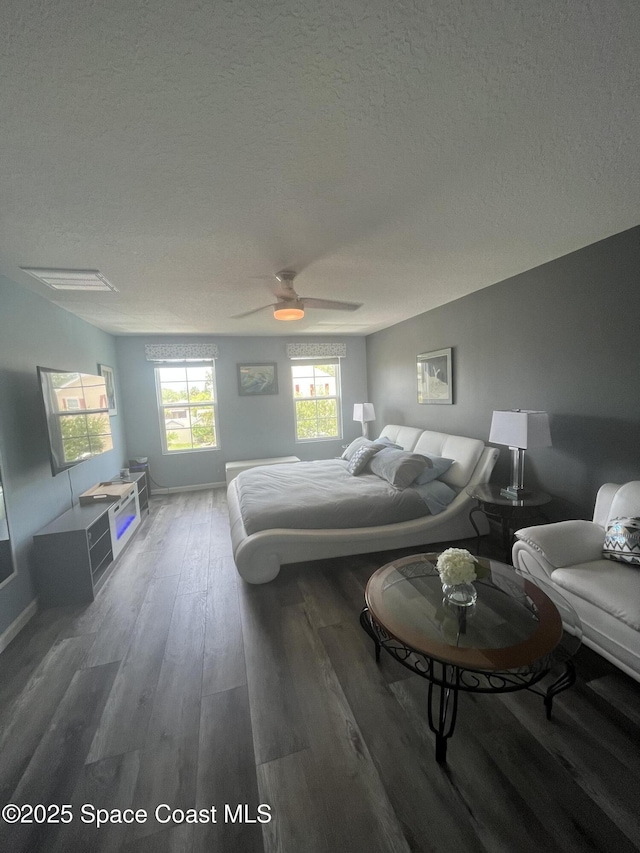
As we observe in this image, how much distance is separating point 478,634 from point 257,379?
14.9ft

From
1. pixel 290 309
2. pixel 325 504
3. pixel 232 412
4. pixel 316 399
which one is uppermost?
pixel 290 309

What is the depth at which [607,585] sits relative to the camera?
162 centimetres

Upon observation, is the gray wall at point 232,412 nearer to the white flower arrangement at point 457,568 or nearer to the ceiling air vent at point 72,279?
the ceiling air vent at point 72,279

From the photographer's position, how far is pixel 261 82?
0.96 metres

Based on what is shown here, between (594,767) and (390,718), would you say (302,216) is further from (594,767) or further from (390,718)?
(594,767)

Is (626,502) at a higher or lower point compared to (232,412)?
lower

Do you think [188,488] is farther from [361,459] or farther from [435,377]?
[435,377]

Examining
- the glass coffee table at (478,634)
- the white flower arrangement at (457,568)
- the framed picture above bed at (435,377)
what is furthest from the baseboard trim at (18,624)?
the framed picture above bed at (435,377)

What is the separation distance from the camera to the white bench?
16.1 feet

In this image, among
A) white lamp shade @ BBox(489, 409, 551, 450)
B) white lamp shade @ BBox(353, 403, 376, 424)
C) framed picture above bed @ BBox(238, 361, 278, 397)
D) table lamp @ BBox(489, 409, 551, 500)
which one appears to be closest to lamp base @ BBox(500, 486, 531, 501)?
table lamp @ BBox(489, 409, 551, 500)

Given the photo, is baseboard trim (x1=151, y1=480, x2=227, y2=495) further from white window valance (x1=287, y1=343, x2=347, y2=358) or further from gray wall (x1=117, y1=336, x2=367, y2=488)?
white window valance (x1=287, y1=343, x2=347, y2=358)

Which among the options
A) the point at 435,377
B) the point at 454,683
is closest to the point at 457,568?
the point at 454,683

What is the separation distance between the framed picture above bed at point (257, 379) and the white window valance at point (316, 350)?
1.20 feet

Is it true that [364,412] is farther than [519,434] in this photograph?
Yes
